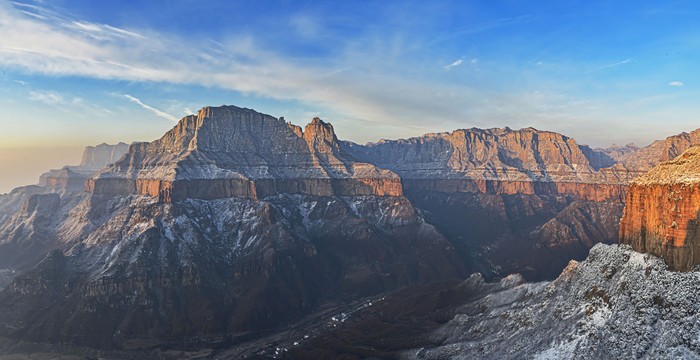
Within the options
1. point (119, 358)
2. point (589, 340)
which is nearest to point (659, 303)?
point (589, 340)

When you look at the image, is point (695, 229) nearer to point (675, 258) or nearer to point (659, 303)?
point (675, 258)

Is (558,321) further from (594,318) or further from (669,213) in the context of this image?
(669,213)

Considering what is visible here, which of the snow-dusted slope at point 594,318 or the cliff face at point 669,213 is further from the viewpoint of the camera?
the cliff face at point 669,213

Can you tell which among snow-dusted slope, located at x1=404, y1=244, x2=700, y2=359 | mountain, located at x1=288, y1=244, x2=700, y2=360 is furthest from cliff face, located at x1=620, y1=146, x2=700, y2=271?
mountain, located at x1=288, y1=244, x2=700, y2=360

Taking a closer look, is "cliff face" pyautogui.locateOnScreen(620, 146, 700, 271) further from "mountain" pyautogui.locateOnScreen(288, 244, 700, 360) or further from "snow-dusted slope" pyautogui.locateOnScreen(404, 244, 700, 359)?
"mountain" pyautogui.locateOnScreen(288, 244, 700, 360)

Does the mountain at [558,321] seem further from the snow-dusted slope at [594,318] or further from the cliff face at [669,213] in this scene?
the cliff face at [669,213]

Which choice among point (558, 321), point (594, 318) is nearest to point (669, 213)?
point (594, 318)

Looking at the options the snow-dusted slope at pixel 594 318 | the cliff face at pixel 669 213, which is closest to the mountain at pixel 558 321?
the snow-dusted slope at pixel 594 318
